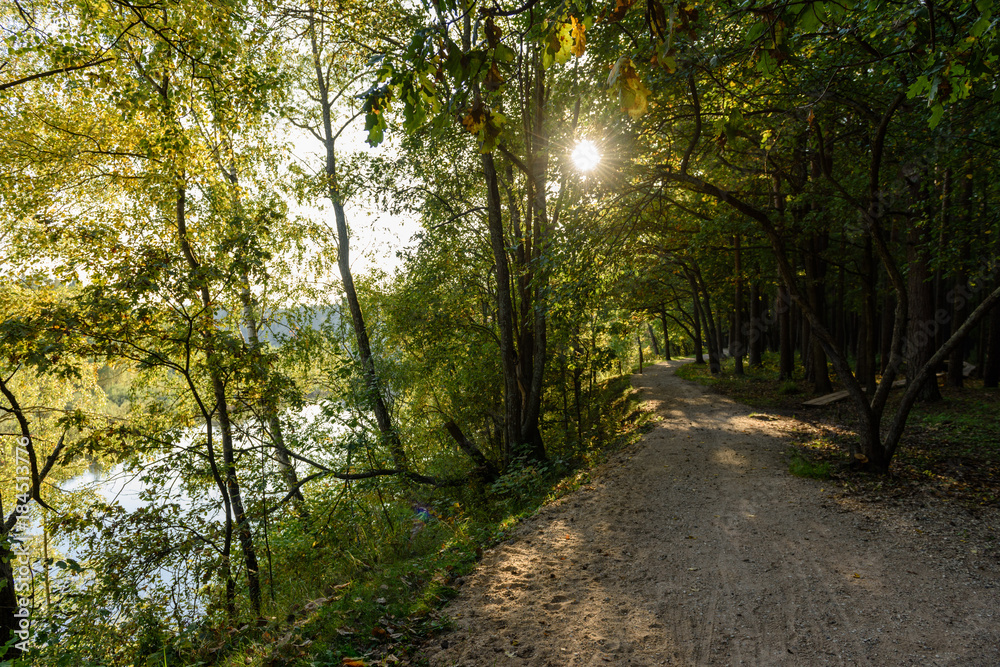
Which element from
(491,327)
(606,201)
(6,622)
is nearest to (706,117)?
(606,201)

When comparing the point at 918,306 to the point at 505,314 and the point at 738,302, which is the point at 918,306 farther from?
the point at 505,314

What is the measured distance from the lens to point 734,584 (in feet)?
16.0

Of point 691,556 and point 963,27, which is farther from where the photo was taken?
point 691,556

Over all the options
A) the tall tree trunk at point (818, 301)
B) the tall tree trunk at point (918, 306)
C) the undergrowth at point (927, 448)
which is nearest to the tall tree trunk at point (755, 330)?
the tall tree trunk at point (818, 301)

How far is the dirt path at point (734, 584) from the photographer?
12.7 feet

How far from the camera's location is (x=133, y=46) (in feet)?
21.0

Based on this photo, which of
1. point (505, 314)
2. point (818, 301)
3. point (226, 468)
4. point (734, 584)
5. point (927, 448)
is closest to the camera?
point (734, 584)

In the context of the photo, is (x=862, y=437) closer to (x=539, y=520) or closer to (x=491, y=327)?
(x=539, y=520)

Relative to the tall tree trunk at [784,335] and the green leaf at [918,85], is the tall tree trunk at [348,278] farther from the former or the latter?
the tall tree trunk at [784,335]

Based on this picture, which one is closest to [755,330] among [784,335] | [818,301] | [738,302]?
[738,302]

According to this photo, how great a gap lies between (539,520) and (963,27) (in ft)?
23.2

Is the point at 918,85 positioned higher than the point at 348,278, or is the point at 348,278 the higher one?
the point at 348,278

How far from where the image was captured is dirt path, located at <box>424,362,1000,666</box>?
3883 millimetres

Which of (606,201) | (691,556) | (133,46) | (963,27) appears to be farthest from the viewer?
(606,201)
